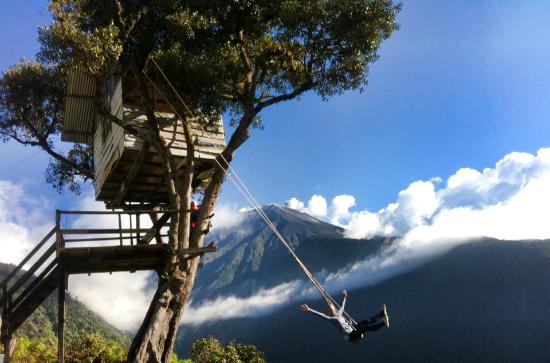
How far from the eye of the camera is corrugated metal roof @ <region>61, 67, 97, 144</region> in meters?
15.9

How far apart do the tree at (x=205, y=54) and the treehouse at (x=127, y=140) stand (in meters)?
0.55

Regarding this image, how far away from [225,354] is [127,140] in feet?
36.1

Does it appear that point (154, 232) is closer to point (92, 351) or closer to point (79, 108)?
point (92, 351)

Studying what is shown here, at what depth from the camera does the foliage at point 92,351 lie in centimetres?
1652

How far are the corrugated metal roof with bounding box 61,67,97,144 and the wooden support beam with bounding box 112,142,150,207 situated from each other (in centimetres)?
291

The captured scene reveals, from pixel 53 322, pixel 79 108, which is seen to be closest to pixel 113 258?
pixel 79 108

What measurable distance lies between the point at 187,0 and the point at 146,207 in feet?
27.0

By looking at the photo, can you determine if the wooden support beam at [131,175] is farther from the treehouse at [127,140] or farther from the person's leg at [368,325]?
the person's leg at [368,325]

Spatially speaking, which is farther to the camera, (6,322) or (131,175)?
(131,175)

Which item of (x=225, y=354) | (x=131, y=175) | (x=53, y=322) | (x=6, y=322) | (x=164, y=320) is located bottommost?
(x=225, y=354)

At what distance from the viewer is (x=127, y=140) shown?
46.7ft

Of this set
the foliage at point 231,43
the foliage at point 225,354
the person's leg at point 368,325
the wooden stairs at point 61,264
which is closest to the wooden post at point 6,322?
the wooden stairs at point 61,264

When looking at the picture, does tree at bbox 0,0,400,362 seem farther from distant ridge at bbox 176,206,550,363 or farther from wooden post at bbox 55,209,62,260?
distant ridge at bbox 176,206,550,363

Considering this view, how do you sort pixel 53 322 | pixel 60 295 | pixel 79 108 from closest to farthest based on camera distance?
pixel 60 295, pixel 79 108, pixel 53 322
